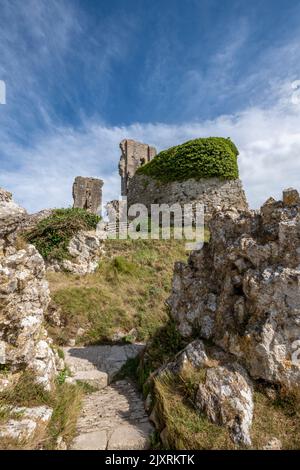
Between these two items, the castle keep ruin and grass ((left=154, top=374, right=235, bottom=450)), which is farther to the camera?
the castle keep ruin

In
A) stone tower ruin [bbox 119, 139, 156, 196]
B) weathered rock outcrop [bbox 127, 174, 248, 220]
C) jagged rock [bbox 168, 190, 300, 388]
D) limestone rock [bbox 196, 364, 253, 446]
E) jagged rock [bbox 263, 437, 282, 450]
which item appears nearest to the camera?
jagged rock [bbox 263, 437, 282, 450]

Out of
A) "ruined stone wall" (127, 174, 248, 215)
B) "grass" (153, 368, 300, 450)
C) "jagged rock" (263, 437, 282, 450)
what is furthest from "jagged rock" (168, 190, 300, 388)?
"ruined stone wall" (127, 174, 248, 215)

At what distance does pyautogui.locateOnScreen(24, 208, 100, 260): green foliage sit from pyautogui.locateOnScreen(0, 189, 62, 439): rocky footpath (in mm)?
5500

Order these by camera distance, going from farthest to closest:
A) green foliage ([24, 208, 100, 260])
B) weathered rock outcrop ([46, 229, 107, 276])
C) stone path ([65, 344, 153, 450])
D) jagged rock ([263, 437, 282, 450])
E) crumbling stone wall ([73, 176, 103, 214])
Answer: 1. crumbling stone wall ([73, 176, 103, 214])
2. green foliage ([24, 208, 100, 260])
3. weathered rock outcrop ([46, 229, 107, 276])
4. stone path ([65, 344, 153, 450])
5. jagged rock ([263, 437, 282, 450])

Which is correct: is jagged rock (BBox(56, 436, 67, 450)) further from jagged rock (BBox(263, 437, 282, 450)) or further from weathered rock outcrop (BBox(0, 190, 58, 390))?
jagged rock (BBox(263, 437, 282, 450))

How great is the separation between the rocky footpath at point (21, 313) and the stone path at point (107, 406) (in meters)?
0.62

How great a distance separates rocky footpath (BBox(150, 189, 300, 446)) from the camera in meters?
3.58

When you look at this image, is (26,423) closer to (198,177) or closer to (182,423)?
(182,423)

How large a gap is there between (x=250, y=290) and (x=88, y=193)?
65.0 feet

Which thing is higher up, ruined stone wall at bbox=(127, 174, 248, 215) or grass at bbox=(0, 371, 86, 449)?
ruined stone wall at bbox=(127, 174, 248, 215)

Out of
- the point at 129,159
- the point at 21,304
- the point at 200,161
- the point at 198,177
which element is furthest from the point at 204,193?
the point at 129,159

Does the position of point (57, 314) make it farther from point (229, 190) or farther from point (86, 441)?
point (229, 190)

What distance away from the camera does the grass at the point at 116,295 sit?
7731 mm

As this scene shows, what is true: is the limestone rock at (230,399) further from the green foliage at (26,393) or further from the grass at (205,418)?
the green foliage at (26,393)
